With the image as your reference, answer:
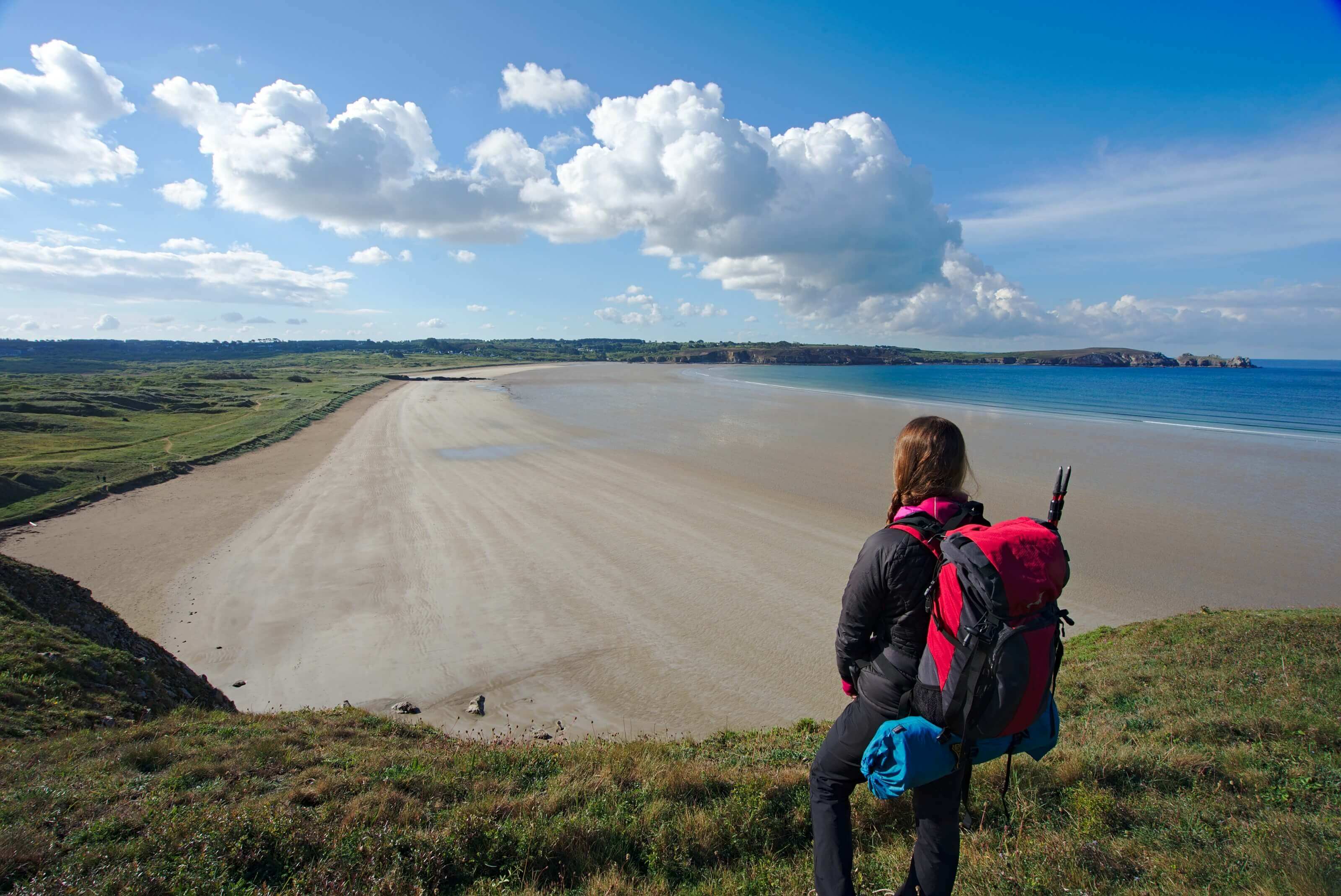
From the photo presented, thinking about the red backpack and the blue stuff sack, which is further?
the blue stuff sack

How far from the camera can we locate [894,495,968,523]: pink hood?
2512mm

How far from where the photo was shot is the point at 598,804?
166 inches

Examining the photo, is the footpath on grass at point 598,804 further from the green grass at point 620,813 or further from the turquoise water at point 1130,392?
the turquoise water at point 1130,392

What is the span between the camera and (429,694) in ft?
30.0

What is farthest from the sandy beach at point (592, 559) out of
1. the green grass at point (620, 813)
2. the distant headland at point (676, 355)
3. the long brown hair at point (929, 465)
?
the distant headland at point (676, 355)

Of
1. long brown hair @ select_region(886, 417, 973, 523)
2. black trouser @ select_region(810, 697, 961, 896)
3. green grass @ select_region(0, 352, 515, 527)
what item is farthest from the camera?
green grass @ select_region(0, 352, 515, 527)

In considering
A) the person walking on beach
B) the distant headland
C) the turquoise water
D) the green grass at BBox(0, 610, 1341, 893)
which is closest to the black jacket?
the person walking on beach

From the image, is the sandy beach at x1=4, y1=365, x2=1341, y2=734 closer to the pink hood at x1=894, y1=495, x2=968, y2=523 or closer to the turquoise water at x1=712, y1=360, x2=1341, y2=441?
the pink hood at x1=894, y1=495, x2=968, y2=523

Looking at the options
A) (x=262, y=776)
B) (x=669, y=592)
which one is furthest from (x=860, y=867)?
(x=669, y=592)

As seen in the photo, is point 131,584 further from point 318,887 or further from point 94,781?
point 318,887

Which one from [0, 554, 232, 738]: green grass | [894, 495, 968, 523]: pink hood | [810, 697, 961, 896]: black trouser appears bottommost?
[0, 554, 232, 738]: green grass

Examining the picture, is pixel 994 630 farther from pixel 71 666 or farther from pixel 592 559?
pixel 592 559

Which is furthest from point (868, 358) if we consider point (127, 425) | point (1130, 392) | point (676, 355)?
point (127, 425)

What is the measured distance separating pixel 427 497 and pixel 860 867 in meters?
19.1
